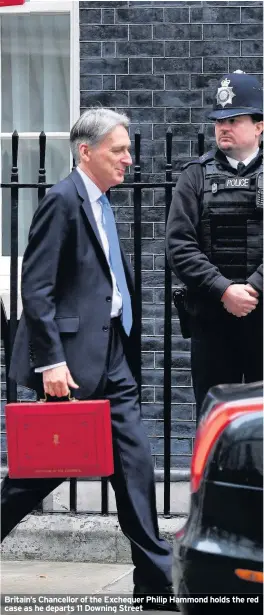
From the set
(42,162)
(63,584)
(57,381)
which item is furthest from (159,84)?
(63,584)

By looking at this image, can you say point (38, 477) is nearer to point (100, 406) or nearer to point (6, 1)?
point (100, 406)

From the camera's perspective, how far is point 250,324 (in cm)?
562

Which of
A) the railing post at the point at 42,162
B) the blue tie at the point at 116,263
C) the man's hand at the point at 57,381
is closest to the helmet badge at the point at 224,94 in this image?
the blue tie at the point at 116,263

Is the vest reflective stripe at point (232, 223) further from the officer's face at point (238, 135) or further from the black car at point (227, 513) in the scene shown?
the black car at point (227, 513)

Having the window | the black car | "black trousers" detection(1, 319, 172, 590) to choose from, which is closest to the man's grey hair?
"black trousers" detection(1, 319, 172, 590)

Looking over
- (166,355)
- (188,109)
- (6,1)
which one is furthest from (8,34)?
(166,355)

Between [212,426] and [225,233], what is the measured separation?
1.81 meters

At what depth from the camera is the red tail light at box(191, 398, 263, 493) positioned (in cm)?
387

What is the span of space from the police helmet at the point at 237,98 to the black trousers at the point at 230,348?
829 mm

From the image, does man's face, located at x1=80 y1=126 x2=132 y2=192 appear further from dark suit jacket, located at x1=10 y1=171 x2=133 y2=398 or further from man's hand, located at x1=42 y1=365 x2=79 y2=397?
A: man's hand, located at x1=42 y1=365 x2=79 y2=397

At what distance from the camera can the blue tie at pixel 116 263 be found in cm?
552

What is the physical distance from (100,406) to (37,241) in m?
0.70

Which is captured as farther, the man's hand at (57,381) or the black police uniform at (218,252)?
the black police uniform at (218,252)

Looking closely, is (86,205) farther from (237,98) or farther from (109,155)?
(237,98)
